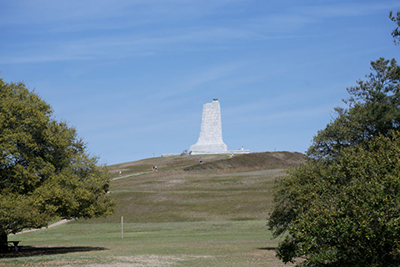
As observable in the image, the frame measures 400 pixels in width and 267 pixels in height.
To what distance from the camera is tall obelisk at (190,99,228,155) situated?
412 feet

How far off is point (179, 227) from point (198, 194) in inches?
767

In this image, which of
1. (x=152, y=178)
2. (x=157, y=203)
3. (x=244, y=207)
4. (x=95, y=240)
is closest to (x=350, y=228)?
(x=95, y=240)

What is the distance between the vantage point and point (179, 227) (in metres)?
52.4

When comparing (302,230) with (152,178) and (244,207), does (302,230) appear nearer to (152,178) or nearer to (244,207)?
(244,207)

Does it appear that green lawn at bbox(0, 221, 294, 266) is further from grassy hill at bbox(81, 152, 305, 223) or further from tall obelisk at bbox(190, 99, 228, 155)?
tall obelisk at bbox(190, 99, 228, 155)

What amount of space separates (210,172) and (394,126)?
6195 cm

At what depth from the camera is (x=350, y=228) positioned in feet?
54.4

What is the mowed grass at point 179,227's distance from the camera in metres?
28.4

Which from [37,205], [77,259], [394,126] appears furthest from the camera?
[394,126]

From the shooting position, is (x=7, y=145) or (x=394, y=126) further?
(x=394, y=126)

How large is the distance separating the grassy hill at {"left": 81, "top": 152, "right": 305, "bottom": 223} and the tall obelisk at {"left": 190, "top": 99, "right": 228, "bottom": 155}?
77.0 feet

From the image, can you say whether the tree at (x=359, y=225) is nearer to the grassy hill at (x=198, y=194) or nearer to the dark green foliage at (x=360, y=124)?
the dark green foliage at (x=360, y=124)

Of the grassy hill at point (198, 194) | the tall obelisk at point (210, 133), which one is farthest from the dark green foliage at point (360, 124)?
the tall obelisk at point (210, 133)

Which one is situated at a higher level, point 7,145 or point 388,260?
point 7,145
